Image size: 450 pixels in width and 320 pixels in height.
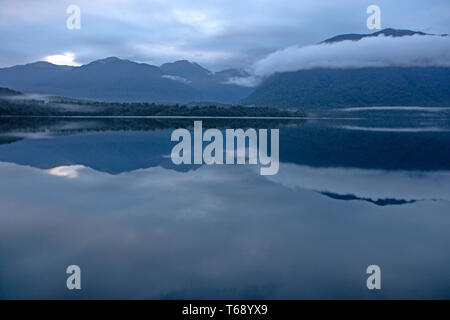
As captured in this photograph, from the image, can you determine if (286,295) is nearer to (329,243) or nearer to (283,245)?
(283,245)

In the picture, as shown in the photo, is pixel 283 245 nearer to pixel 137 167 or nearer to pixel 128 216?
pixel 128 216

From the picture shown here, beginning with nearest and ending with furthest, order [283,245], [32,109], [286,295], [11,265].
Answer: [286,295] < [11,265] < [283,245] < [32,109]

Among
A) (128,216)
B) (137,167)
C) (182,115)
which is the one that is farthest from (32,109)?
(128,216)

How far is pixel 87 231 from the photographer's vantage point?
6875 mm

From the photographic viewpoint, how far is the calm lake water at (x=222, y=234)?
493 centimetres

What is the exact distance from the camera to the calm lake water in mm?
4926

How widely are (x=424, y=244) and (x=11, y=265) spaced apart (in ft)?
22.5

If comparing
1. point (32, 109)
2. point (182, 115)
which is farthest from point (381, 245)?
point (32, 109)

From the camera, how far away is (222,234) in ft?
22.4

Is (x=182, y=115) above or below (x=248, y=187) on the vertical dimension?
above
